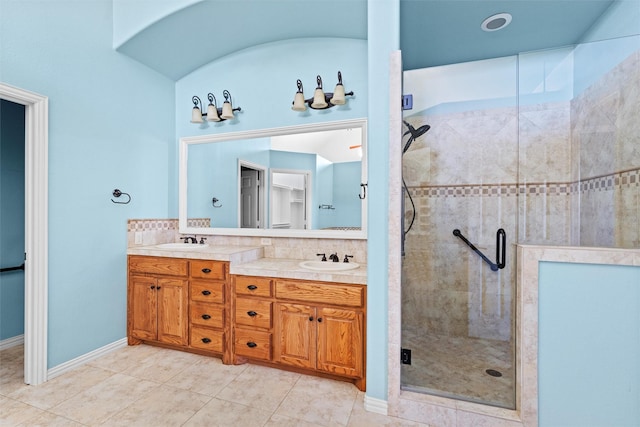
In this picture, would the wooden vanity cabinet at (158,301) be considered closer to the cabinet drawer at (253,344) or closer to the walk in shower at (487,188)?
the cabinet drawer at (253,344)

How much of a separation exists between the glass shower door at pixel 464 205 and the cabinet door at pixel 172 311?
1891mm

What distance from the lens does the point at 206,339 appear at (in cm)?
238

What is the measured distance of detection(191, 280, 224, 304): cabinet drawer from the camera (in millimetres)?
2328

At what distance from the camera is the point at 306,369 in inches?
84.0

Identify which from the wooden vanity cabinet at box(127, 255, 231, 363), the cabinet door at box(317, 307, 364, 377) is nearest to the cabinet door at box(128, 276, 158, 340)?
the wooden vanity cabinet at box(127, 255, 231, 363)

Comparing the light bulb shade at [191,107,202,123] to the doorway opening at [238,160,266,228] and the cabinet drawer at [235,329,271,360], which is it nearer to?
the doorway opening at [238,160,266,228]

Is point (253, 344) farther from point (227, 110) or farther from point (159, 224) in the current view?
point (227, 110)

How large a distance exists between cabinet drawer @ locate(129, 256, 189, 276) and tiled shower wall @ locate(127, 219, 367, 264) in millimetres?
208

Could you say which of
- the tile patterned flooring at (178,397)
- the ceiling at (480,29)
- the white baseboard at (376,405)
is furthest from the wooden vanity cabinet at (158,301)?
the ceiling at (480,29)

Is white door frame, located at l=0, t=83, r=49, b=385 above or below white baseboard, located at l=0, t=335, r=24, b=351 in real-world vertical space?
above

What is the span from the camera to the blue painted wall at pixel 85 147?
2.06 metres

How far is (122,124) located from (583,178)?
12.4 feet

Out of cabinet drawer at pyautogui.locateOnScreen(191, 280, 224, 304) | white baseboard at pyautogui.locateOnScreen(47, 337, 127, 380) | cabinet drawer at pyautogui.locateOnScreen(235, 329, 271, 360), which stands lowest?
white baseboard at pyautogui.locateOnScreen(47, 337, 127, 380)

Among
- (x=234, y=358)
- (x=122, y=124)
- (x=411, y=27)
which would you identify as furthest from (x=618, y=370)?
(x=122, y=124)
